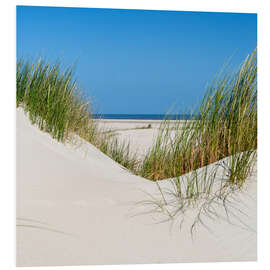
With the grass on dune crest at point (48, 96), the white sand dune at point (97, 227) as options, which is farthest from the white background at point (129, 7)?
the grass on dune crest at point (48, 96)

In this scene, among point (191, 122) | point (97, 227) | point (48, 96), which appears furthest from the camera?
point (48, 96)

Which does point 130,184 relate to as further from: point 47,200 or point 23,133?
point 23,133

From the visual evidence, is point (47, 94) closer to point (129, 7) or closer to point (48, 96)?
point (48, 96)

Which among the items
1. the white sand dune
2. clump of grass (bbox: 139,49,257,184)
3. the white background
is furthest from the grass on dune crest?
clump of grass (bbox: 139,49,257,184)

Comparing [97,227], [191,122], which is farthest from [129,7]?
[97,227]

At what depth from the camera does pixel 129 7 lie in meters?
2.63

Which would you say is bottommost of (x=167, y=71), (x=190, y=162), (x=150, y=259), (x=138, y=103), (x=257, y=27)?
(x=150, y=259)

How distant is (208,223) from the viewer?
7.39 feet

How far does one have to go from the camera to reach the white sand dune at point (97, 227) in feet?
6.89

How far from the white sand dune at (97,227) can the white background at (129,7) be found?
0.05 meters

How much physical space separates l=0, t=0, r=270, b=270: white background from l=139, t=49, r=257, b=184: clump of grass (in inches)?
3.2

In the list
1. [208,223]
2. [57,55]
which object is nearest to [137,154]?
[57,55]

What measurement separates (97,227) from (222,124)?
106 cm
